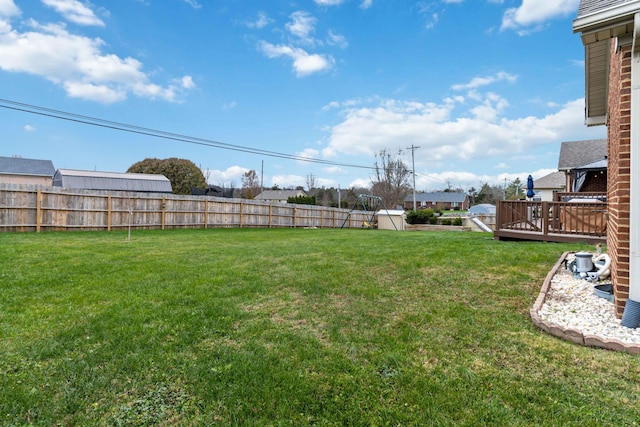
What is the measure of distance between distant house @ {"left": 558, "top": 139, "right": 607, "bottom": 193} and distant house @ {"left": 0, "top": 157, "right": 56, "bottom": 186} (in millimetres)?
42650

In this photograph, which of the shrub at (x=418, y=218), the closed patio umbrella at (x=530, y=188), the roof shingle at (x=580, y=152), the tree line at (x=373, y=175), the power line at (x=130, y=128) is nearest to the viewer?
the closed patio umbrella at (x=530, y=188)

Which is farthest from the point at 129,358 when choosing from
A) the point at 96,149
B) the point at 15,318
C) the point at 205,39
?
the point at 96,149

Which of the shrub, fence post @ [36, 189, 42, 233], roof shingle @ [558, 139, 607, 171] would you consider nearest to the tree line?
the shrub

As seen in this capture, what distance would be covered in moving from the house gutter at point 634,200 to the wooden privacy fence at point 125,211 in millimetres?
12820

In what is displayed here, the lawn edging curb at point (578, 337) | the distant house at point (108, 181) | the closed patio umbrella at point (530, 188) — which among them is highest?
the distant house at point (108, 181)

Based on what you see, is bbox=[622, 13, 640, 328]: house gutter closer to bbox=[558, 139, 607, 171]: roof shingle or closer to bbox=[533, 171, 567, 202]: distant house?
bbox=[558, 139, 607, 171]: roof shingle

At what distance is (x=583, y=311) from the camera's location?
3506 millimetres

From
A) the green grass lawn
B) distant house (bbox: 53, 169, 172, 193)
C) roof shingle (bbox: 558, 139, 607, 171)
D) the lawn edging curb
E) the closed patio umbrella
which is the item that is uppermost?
roof shingle (bbox: 558, 139, 607, 171)

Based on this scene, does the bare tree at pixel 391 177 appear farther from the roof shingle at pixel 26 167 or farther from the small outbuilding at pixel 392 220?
the roof shingle at pixel 26 167

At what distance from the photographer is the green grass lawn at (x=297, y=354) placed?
2020mm

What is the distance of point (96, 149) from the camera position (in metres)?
22.9

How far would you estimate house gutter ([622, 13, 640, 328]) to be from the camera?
311cm

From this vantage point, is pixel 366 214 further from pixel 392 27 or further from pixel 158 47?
pixel 158 47

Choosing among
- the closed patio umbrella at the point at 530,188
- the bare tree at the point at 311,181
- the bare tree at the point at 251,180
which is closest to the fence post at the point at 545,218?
the closed patio umbrella at the point at 530,188
